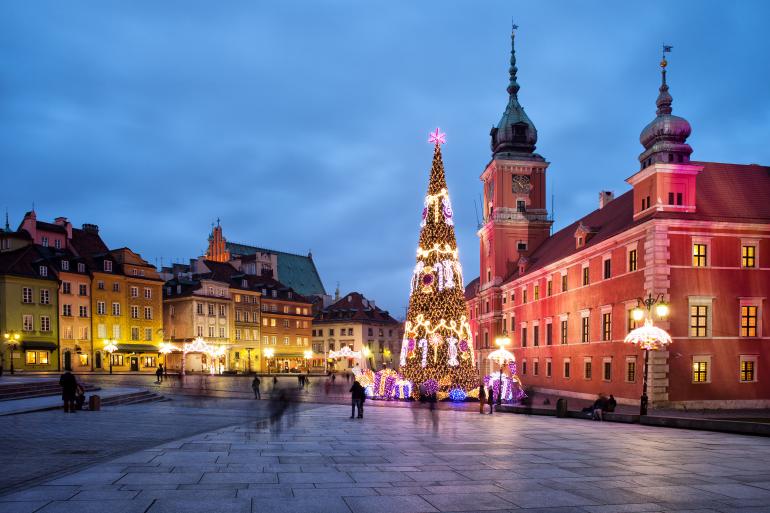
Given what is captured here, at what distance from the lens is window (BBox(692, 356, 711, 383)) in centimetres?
3550

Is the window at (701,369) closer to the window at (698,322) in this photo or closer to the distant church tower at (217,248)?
the window at (698,322)

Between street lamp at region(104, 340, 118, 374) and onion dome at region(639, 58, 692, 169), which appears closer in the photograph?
onion dome at region(639, 58, 692, 169)

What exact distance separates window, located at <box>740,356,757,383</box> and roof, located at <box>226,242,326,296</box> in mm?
94465

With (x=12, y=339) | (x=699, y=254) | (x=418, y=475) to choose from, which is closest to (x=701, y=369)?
(x=699, y=254)

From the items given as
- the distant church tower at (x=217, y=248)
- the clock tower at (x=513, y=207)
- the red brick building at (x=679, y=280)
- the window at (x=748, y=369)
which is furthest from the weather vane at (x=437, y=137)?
the distant church tower at (x=217, y=248)

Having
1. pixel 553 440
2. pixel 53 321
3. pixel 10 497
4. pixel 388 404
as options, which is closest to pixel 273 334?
pixel 53 321

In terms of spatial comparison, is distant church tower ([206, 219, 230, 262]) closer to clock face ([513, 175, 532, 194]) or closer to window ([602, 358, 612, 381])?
clock face ([513, 175, 532, 194])

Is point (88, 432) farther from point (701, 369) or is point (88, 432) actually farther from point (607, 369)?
point (607, 369)

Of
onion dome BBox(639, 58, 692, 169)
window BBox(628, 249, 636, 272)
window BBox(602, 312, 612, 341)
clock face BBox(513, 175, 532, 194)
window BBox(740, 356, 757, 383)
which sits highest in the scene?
clock face BBox(513, 175, 532, 194)

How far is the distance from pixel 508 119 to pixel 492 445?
2263 inches

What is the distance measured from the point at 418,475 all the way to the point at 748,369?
3044cm

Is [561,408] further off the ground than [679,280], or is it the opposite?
[679,280]

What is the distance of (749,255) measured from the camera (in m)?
36.6

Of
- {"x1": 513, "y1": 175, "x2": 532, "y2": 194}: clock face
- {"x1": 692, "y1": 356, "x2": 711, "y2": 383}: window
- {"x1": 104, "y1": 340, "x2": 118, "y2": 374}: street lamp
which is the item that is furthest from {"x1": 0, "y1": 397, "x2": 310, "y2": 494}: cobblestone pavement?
{"x1": 513, "y1": 175, "x2": 532, "y2": 194}: clock face
